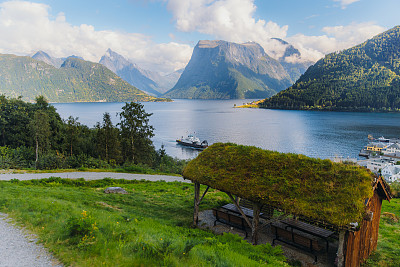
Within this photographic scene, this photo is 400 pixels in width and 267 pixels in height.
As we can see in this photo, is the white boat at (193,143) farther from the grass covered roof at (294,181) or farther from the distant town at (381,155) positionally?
the grass covered roof at (294,181)

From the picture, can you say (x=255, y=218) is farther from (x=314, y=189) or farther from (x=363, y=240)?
→ (x=363, y=240)

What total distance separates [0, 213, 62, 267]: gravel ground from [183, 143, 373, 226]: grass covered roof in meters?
6.51

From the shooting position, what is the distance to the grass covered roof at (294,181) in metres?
7.85

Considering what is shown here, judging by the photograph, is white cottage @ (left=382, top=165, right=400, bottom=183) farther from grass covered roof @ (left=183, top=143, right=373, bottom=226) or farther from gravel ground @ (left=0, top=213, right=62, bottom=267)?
gravel ground @ (left=0, top=213, right=62, bottom=267)

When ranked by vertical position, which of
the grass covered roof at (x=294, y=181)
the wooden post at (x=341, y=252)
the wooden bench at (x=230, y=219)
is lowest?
the wooden bench at (x=230, y=219)

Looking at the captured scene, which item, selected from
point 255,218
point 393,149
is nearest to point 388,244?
point 255,218

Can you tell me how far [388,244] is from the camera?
34.9ft

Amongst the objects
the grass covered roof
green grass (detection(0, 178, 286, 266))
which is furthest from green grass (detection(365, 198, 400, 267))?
green grass (detection(0, 178, 286, 266))

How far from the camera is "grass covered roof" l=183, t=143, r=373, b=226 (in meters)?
7.85

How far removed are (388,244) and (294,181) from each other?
6.10m

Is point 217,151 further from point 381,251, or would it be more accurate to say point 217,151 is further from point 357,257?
point 381,251

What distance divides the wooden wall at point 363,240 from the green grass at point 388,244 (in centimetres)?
30

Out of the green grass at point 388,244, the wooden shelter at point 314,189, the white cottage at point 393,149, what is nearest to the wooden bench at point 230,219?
A: the wooden shelter at point 314,189

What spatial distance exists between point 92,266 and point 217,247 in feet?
11.5
